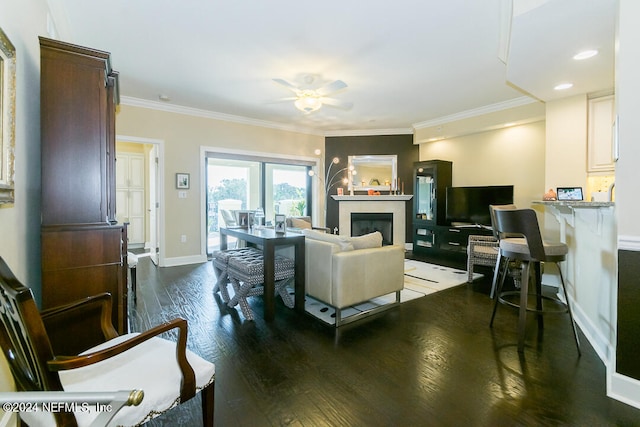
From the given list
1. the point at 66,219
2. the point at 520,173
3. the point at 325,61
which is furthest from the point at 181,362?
the point at 520,173

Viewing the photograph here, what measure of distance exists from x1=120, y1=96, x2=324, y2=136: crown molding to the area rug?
3.59m

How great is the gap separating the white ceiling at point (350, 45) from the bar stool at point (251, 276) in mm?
2186

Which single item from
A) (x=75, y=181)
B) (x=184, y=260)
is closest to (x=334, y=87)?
(x=75, y=181)

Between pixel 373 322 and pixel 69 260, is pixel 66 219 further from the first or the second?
pixel 373 322

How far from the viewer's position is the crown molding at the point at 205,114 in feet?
14.9

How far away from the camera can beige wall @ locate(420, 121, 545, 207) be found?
184 inches

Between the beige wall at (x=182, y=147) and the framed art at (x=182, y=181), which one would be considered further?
the framed art at (x=182, y=181)

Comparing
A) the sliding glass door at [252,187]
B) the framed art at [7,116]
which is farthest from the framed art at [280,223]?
the sliding glass door at [252,187]

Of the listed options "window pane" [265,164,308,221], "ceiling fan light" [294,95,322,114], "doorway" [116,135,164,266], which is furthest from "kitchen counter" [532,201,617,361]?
"doorway" [116,135,164,266]

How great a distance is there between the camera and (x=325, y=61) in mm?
3307

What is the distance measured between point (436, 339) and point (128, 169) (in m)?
6.91

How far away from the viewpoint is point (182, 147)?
16.3 ft

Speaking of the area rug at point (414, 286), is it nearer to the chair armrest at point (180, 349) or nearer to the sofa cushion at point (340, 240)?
the sofa cushion at point (340, 240)

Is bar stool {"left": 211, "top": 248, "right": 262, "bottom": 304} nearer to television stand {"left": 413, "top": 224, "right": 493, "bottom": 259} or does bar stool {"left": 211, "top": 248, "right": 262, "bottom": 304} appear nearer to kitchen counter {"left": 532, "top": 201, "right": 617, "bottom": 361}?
kitchen counter {"left": 532, "top": 201, "right": 617, "bottom": 361}
